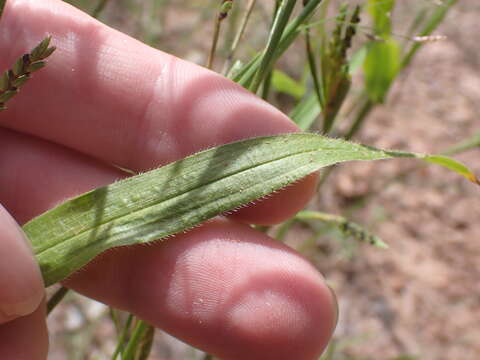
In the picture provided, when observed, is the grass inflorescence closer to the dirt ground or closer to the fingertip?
the fingertip

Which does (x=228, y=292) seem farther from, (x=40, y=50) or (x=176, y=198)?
(x=40, y=50)

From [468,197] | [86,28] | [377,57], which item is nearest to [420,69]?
[468,197]

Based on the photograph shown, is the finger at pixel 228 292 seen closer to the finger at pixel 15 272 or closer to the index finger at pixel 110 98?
the index finger at pixel 110 98

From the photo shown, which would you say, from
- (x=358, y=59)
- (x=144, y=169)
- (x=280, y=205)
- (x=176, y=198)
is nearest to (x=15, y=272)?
(x=176, y=198)

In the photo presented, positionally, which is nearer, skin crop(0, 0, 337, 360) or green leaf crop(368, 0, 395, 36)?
skin crop(0, 0, 337, 360)

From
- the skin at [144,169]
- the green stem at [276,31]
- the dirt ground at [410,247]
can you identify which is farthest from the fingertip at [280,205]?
the dirt ground at [410,247]

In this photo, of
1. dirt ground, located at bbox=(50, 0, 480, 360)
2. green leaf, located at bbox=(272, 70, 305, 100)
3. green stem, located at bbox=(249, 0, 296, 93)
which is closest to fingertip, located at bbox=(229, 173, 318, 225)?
green stem, located at bbox=(249, 0, 296, 93)
